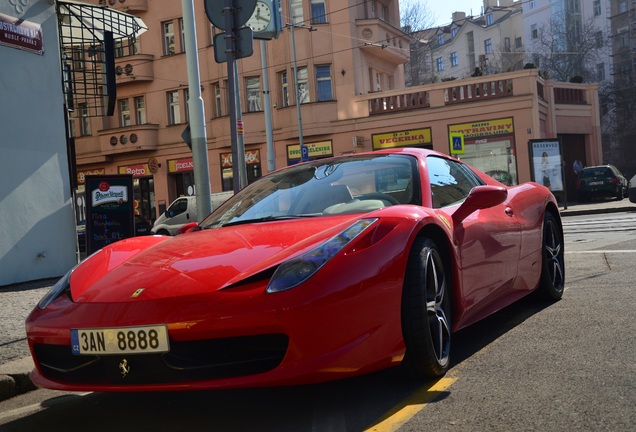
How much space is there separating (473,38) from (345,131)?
54336mm

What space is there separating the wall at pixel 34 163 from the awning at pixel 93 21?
794 mm

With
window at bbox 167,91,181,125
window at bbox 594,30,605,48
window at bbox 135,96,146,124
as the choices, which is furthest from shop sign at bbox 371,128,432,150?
window at bbox 594,30,605,48

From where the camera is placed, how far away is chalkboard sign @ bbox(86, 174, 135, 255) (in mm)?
11844

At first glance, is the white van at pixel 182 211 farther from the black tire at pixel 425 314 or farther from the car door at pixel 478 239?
the black tire at pixel 425 314

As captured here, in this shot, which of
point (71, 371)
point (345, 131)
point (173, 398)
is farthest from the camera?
point (345, 131)

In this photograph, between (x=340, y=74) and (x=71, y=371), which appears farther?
(x=340, y=74)

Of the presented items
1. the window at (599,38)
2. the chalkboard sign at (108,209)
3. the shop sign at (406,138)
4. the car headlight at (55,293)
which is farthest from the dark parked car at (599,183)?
the window at (599,38)

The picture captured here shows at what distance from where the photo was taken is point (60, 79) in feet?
38.2

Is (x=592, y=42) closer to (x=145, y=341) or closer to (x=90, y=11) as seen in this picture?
(x=90, y=11)

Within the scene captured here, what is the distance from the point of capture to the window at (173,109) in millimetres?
36844

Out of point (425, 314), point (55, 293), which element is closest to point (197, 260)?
point (55, 293)

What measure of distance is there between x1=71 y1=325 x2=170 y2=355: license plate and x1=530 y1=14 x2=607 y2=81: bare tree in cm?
5886

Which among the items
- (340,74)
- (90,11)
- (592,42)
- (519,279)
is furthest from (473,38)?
(519,279)

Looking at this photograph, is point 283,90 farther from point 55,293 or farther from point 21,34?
point 55,293
